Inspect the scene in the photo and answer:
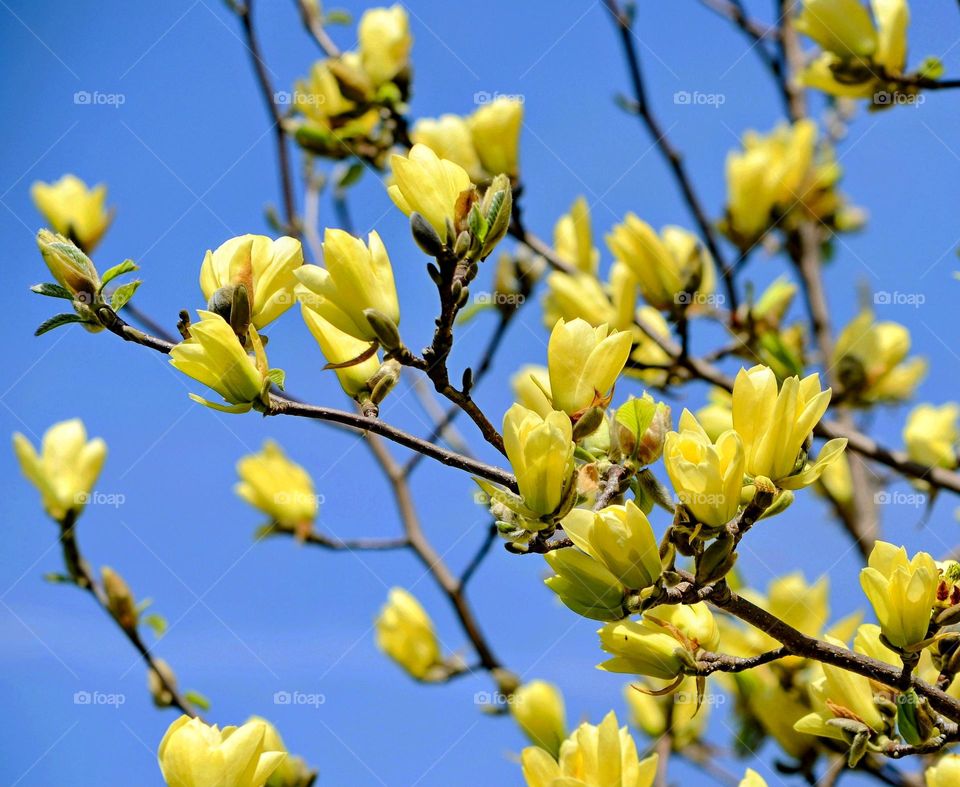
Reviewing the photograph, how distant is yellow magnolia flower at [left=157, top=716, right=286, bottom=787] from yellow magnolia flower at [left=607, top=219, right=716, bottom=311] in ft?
4.07

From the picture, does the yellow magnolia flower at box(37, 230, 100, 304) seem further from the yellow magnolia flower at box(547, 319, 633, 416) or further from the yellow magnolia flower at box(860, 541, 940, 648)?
the yellow magnolia flower at box(860, 541, 940, 648)

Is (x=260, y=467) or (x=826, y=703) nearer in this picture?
(x=826, y=703)

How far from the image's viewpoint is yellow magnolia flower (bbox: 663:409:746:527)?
0.81m

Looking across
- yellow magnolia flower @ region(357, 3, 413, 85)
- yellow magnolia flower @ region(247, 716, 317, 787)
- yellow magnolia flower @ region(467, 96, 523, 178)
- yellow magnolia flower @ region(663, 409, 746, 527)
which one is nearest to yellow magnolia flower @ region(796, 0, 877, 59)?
yellow magnolia flower @ region(467, 96, 523, 178)

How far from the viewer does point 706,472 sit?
2.66 feet

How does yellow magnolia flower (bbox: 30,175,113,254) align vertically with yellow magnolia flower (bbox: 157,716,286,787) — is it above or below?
above

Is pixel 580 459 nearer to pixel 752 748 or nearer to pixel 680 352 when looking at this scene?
Result: pixel 680 352

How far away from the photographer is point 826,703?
0.97m

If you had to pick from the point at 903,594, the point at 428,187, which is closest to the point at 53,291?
the point at 428,187

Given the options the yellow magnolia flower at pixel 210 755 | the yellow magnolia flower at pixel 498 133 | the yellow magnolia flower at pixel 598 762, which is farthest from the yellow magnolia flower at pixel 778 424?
the yellow magnolia flower at pixel 498 133

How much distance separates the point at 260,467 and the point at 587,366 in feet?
5.24

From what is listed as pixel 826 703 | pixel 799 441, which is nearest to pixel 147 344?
pixel 799 441

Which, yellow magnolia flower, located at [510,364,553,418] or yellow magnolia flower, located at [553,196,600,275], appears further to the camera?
yellow magnolia flower, located at [553,196,600,275]

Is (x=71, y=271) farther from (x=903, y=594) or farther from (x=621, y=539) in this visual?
(x=903, y=594)
